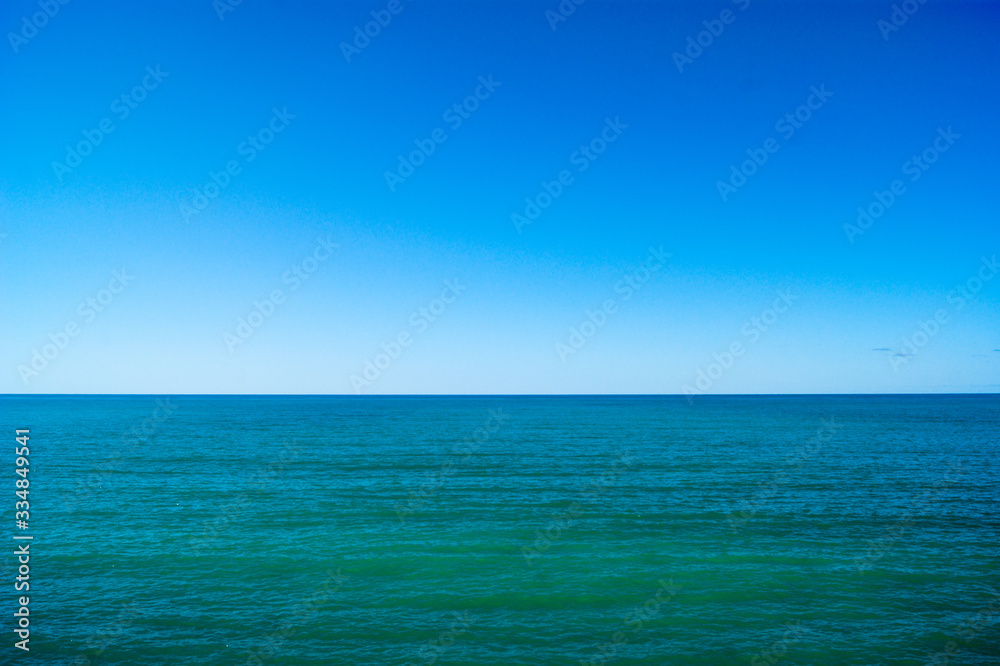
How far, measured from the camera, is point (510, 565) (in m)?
21.2

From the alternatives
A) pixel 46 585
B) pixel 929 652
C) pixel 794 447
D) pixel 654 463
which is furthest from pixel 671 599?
pixel 794 447

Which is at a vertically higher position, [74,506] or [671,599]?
[74,506]

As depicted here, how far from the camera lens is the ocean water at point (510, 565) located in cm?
1566

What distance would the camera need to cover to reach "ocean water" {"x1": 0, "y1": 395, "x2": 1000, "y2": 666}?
15656mm

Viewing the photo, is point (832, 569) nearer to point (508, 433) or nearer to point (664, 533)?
point (664, 533)

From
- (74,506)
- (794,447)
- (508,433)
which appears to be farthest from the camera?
(508,433)

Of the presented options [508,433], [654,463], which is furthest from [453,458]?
[508,433]

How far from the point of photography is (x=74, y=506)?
29000mm

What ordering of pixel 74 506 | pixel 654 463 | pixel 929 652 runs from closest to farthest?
pixel 929 652 < pixel 74 506 < pixel 654 463

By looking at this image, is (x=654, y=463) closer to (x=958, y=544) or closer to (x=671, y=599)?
(x=958, y=544)

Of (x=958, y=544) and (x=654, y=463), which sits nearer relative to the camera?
(x=958, y=544)

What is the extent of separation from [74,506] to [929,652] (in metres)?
35.5

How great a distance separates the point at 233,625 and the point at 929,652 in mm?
19044

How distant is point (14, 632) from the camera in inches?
615
